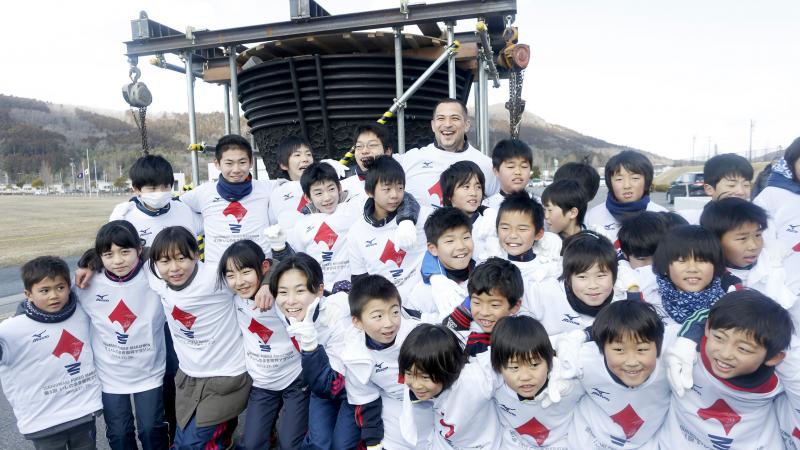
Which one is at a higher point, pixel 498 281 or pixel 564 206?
pixel 564 206

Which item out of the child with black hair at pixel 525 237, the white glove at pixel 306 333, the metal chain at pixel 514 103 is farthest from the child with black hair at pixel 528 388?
the metal chain at pixel 514 103

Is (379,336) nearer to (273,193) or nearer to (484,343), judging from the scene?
(484,343)

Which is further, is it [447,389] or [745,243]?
[745,243]

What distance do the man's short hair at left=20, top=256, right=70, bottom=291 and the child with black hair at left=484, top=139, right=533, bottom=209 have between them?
9.29 feet

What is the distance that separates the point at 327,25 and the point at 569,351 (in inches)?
149

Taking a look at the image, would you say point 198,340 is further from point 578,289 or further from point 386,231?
point 578,289

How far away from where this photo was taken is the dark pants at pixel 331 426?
121 inches

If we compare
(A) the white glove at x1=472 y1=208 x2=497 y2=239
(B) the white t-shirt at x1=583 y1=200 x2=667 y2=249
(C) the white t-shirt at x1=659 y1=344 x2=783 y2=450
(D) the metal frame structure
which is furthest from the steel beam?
(C) the white t-shirt at x1=659 y1=344 x2=783 y2=450

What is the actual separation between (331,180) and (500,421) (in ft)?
6.71

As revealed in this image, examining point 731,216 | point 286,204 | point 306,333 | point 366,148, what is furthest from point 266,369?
point 731,216

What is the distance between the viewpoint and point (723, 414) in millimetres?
2119

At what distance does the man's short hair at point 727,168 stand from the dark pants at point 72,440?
4.51m

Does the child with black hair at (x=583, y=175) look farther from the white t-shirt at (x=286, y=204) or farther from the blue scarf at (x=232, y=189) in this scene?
the blue scarf at (x=232, y=189)

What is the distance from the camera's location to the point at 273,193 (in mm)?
4211
